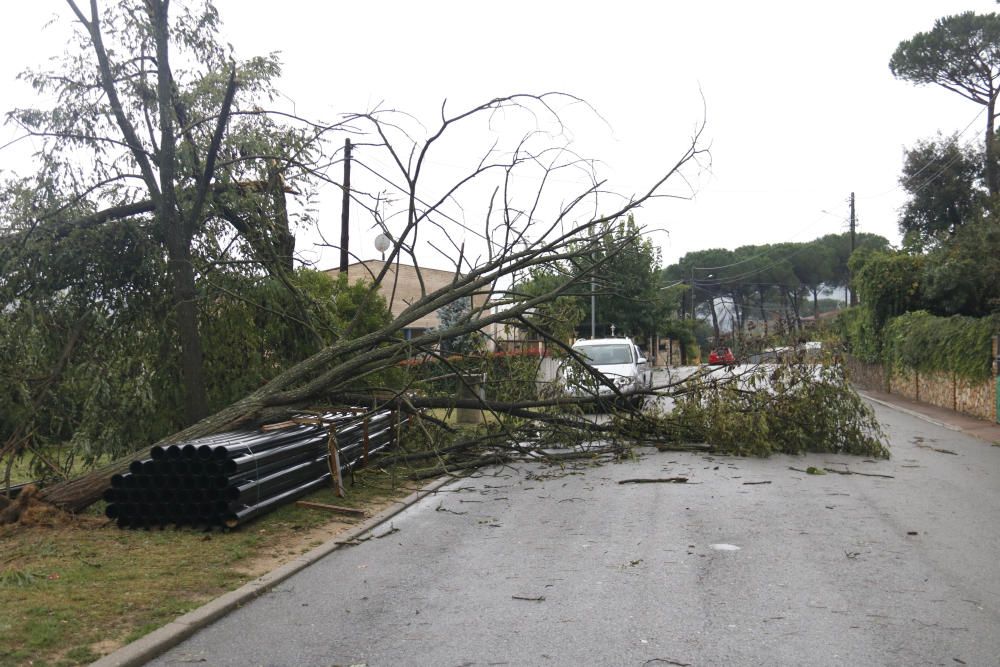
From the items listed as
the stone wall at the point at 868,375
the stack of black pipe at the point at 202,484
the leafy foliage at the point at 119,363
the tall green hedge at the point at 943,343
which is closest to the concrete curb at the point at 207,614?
the stack of black pipe at the point at 202,484

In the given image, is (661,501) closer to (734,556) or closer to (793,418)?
(734,556)

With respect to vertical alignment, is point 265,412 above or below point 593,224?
below

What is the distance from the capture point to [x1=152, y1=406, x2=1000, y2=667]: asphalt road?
4.74 m

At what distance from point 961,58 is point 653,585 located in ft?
113

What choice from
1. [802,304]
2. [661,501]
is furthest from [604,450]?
[802,304]

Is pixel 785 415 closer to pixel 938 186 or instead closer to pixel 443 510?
pixel 443 510

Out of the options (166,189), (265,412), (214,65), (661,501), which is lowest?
(661,501)

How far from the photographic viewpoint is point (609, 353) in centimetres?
2378

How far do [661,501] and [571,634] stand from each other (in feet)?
15.0

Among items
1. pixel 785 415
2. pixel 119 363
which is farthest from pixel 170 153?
pixel 785 415

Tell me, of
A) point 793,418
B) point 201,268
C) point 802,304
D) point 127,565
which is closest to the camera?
point 127,565

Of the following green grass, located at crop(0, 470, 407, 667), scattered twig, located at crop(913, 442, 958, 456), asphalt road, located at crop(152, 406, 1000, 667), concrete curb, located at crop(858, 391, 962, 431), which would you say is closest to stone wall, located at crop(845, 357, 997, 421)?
concrete curb, located at crop(858, 391, 962, 431)

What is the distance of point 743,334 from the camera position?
15.5m

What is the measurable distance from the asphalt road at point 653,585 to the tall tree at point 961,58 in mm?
27793
